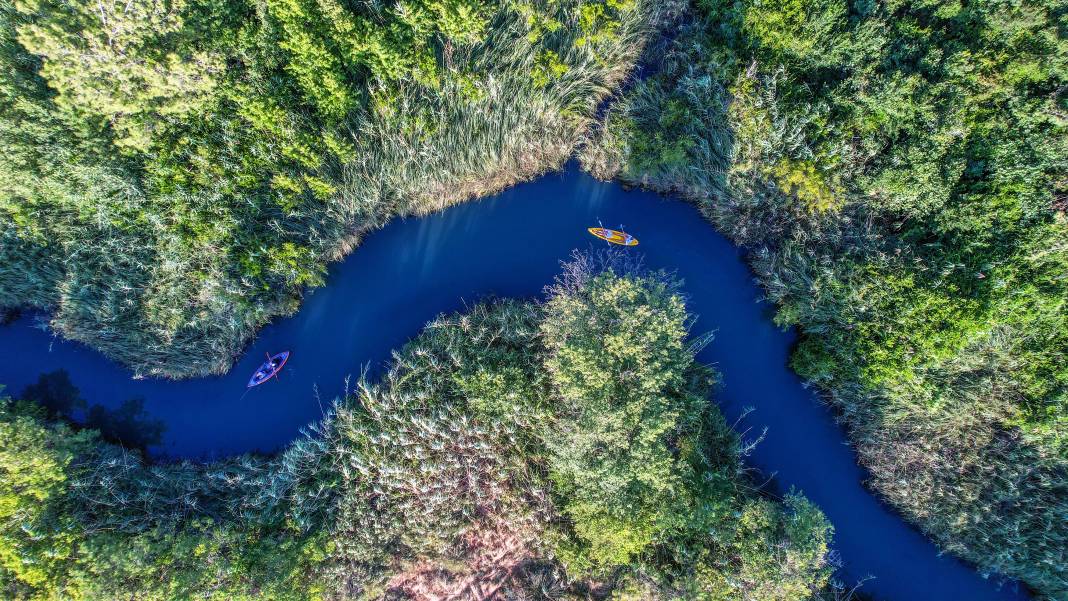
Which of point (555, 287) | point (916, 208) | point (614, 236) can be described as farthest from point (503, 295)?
point (916, 208)

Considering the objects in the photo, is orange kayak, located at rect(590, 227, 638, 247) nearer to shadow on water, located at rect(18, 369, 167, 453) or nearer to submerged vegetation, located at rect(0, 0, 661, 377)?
submerged vegetation, located at rect(0, 0, 661, 377)

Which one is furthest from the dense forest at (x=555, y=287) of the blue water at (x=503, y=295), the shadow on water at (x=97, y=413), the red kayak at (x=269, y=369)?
the red kayak at (x=269, y=369)

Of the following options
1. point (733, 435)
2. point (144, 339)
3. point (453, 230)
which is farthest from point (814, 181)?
point (144, 339)

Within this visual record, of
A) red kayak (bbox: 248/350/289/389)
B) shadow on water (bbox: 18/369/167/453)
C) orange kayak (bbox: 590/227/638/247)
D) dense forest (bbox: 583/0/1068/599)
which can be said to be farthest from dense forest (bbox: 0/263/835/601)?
dense forest (bbox: 583/0/1068/599)

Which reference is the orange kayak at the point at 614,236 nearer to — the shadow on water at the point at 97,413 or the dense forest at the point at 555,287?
the dense forest at the point at 555,287

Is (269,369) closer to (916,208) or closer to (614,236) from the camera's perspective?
(614,236)

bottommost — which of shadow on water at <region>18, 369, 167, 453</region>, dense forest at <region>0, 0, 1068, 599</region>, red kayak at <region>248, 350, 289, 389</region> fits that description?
shadow on water at <region>18, 369, 167, 453</region>
